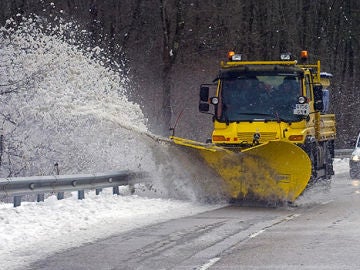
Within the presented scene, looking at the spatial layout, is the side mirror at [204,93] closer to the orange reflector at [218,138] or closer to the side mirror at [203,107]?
the side mirror at [203,107]

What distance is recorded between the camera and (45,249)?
1094 cm

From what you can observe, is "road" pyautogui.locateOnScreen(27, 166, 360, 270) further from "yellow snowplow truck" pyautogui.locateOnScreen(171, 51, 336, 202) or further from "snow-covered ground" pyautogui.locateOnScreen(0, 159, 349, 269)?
"yellow snowplow truck" pyautogui.locateOnScreen(171, 51, 336, 202)

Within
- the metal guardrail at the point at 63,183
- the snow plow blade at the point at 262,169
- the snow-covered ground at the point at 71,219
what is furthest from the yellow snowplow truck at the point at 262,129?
the metal guardrail at the point at 63,183

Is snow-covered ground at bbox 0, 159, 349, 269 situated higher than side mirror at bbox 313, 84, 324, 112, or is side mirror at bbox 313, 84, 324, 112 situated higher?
side mirror at bbox 313, 84, 324, 112

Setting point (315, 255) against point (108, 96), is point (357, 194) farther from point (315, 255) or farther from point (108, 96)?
point (315, 255)

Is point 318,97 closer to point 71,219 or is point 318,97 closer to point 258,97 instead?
point 258,97

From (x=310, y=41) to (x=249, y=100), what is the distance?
36.6 metres

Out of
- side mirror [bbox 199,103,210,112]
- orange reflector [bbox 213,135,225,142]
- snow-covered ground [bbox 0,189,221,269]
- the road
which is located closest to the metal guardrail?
snow-covered ground [bbox 0,189,221,269]

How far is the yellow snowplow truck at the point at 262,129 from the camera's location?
53.6ft

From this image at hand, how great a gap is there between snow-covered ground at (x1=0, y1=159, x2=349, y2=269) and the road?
15.0 inches

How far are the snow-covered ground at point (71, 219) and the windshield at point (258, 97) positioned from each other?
1.94 meters

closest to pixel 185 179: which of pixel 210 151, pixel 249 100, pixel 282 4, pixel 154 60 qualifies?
pixel 210 151

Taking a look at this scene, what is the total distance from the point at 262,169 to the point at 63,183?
12.8ft

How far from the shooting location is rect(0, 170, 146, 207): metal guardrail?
13445mm
